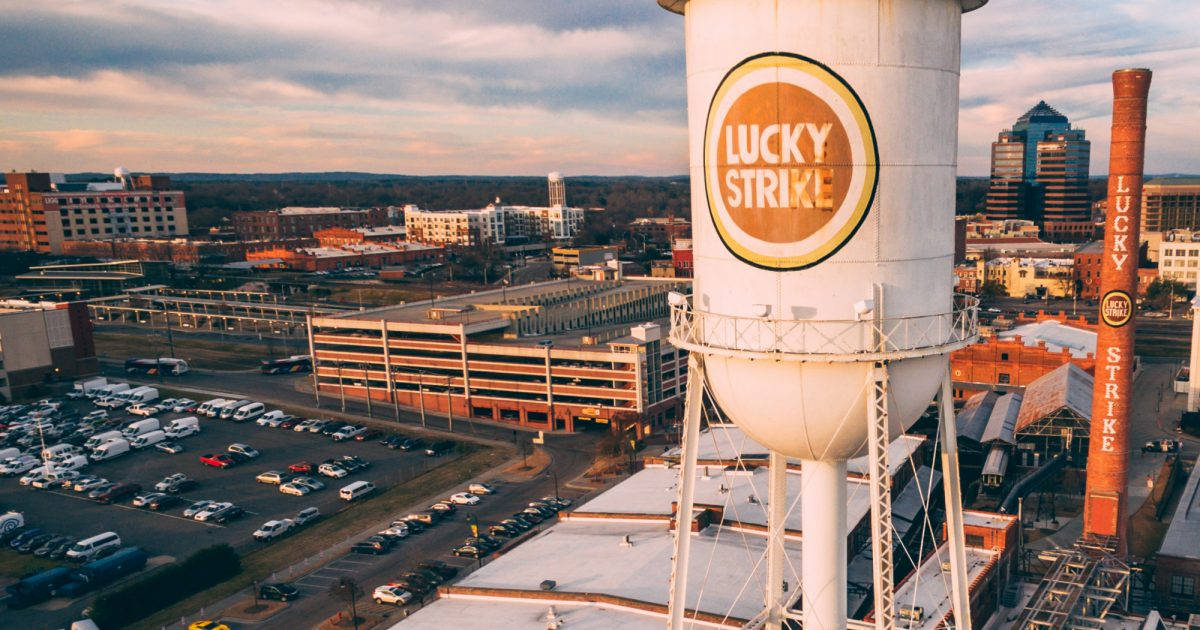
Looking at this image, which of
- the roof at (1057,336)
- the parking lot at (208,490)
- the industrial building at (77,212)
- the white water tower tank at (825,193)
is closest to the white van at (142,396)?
the parking lot at (208,490)

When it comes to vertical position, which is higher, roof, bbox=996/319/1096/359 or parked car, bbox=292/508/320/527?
roof, bbox=996/319/1096/359

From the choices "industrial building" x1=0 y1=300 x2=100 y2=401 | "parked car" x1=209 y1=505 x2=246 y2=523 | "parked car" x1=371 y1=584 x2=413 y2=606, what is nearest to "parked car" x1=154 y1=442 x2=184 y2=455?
"parked car" x1=209 y1=505 x2=246 y2=523

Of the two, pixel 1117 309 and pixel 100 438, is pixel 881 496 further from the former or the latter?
pixel 100 438

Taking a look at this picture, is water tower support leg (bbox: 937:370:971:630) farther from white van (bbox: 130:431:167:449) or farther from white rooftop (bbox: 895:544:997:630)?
white van (bbox: 130:431:167:449)

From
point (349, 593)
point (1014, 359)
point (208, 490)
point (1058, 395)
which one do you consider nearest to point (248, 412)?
point (208, 490)

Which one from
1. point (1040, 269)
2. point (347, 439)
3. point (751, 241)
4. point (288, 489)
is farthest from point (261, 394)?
point (1040, 269)

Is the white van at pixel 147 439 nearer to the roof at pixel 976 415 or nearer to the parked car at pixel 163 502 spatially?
the parked car at pixel 163 502
